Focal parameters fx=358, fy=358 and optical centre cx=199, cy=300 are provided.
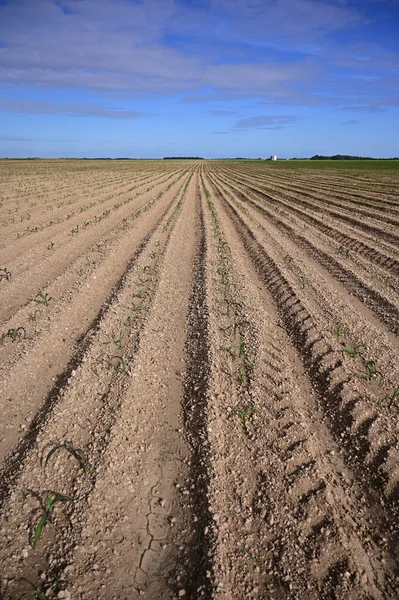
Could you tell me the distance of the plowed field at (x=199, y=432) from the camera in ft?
8.05

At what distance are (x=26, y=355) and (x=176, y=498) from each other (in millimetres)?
2939

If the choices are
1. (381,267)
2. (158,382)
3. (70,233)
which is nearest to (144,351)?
(158,382)

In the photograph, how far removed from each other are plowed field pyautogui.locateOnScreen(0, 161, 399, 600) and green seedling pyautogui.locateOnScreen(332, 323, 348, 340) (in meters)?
0.04

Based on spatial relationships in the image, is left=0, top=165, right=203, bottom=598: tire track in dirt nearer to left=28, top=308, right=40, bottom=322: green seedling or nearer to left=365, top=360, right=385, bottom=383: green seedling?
left=28, top=308, right=40, bottom=322: green seedling

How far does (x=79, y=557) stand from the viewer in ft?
8.17

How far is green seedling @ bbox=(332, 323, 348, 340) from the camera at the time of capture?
17.2 feet

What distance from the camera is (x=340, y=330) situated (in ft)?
17.7

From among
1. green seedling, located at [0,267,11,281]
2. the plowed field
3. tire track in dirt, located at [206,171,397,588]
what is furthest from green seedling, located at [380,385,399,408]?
green seedling, located at [0,267,11,281]

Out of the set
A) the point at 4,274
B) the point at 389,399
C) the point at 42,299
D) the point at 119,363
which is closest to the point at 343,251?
the point at 389,399

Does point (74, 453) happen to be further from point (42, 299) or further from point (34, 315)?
point (42, 299)

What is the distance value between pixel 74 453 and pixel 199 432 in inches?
46.3

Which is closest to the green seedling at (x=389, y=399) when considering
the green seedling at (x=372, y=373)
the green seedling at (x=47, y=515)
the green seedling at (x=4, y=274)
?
the green seedling at (x=372, y=373)

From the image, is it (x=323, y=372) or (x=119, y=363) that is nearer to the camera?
(x=323, y=372)

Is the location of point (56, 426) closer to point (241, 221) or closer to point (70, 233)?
point (70, 233)
